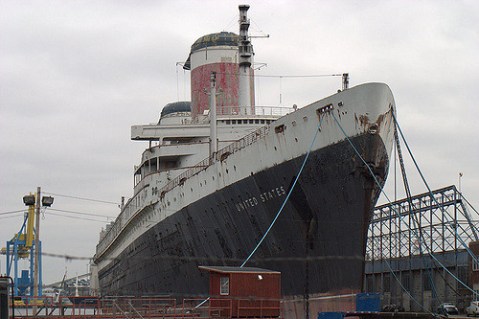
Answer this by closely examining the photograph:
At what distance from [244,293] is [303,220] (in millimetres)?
3650

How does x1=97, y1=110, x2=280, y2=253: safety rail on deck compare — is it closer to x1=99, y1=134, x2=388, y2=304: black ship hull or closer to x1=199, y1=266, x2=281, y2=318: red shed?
x1=99, y1=134, x2=388, y2=304: black ship hull

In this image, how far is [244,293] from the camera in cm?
2342

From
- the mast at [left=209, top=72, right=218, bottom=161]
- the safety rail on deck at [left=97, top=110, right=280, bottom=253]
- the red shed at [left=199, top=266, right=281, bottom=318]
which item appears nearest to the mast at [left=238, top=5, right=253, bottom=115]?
the mast at [left=209, top=72, right=218, bottom=161]

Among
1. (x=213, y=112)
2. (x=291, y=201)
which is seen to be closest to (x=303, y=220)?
(x=291, y=201)

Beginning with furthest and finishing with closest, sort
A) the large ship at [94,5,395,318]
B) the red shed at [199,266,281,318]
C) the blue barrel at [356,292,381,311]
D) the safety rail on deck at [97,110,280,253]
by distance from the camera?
the safety rail on deck at [97,110,280,253]
the blue barrel at [356,292,381,311]
the large ship at [94,5,395,318]
the red shed at [199,266,281,318]

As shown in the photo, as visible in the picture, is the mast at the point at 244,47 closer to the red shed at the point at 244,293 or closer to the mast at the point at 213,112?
the mast at the point at 213,112

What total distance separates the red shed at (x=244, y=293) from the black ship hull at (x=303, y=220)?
206 centimetres

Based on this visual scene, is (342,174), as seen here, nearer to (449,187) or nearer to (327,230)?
(327,230)

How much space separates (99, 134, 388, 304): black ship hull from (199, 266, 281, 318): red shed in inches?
81.0

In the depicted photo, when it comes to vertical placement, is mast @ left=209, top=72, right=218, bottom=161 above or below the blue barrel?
above

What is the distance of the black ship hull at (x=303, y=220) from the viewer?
24.6m

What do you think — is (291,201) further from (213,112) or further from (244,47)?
(244,47)

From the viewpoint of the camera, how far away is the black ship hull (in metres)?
24.6

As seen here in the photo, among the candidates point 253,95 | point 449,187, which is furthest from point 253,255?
point 449,187
